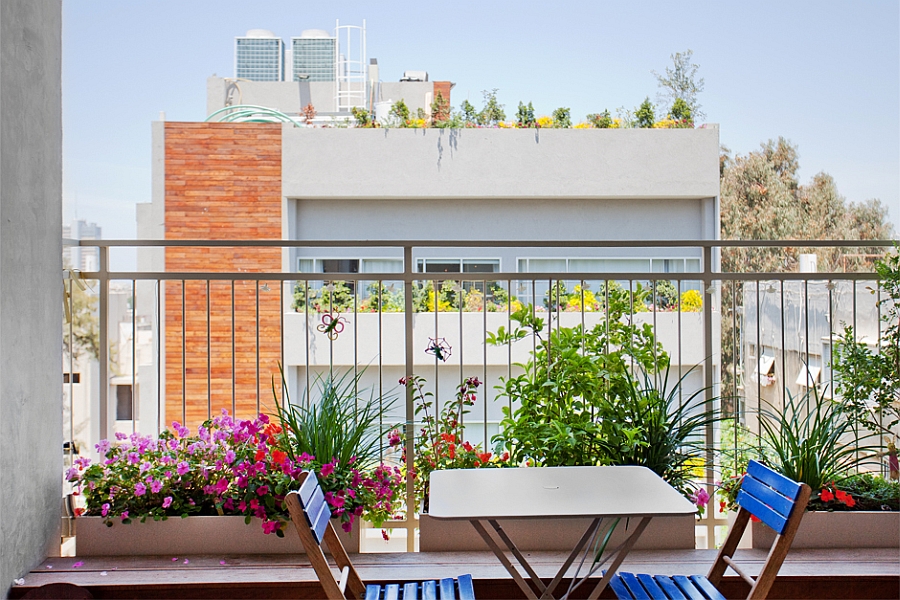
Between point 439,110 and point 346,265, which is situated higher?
point 439,110

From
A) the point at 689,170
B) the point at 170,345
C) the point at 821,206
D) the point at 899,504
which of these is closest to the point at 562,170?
the point at 689,170

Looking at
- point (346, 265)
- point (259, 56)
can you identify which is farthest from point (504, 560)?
point (259, 56)

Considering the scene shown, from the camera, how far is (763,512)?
199 centimetres

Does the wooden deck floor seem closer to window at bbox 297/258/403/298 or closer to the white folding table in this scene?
the white folding table

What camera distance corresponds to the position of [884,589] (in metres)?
2.51

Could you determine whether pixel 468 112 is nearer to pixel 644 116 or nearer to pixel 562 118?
pixel 562 118

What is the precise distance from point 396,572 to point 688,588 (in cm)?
105

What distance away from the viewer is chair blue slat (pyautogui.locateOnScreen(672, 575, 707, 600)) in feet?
6.50

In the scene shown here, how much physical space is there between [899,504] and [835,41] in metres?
18.6

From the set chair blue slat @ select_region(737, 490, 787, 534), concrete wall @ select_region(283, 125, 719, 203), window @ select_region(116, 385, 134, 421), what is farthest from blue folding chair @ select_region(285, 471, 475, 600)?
window @ select_region(116, 385, 134, 421)

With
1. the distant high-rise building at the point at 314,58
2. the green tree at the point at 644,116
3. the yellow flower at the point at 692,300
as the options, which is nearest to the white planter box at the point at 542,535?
the yellow flower at the point at 692,300

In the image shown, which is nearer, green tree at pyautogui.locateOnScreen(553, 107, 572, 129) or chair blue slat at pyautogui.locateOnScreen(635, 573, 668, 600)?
chair blue slat at pyautogui.locateOnScreen(635, 573, 668, 600)

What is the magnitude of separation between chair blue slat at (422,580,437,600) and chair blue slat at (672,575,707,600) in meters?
0.73

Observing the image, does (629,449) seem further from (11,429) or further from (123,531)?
(11,429)
